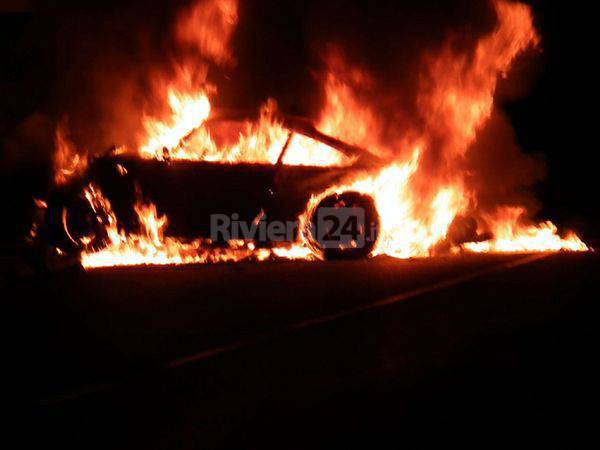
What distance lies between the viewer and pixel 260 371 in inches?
173

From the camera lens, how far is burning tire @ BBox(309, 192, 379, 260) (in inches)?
334

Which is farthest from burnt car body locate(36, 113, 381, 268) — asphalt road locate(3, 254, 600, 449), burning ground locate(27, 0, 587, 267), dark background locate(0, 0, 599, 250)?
dark background locate(0, 0, 599, 250)

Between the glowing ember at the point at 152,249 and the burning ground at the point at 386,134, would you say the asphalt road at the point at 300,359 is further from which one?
the burning ground at the point at 386,134

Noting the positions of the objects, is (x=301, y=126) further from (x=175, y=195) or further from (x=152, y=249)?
(x=152, y=249)

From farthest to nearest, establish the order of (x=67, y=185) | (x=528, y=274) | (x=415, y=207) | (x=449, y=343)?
(x=415, y=207)
(x=67, y=185)
(x=528, y=274)
(x=449, y=343)

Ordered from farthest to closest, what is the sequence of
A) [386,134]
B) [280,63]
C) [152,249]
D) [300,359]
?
[280,63] → [386,134] → [152,249] → [300,359]

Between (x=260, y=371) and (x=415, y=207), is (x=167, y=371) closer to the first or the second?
(x=260, y=371)

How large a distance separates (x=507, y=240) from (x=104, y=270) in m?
5.96

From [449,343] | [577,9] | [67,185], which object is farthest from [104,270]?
[577,9]

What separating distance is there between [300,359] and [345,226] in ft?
13.8

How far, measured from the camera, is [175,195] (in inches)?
312

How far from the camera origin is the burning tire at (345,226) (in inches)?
334

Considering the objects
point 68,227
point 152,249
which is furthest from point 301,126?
point 68,227

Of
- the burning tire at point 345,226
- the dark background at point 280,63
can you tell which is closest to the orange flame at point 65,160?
the dark background at point 280,63
